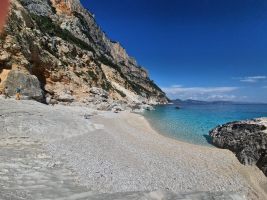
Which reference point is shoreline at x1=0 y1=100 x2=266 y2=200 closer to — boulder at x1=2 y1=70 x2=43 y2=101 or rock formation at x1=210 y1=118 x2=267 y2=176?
rock formation at x1=210 y1=118 x2=267 y2=176

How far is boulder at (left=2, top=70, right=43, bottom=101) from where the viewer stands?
29.0 meters

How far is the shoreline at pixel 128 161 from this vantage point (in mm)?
10945

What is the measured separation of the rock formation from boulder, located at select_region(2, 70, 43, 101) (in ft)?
61.8

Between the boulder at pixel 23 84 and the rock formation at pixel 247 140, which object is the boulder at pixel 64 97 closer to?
the boulder at pixel 23 84

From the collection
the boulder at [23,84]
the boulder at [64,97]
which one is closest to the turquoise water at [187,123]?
the boulder at [64,97]

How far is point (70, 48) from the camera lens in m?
55.0

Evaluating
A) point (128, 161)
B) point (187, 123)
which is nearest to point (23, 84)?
point (128, 161)

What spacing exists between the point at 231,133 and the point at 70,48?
40.8 meters

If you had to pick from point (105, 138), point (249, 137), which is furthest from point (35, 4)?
point (249, 137)

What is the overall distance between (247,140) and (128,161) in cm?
835

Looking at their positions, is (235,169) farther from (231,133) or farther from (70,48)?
(70,48)

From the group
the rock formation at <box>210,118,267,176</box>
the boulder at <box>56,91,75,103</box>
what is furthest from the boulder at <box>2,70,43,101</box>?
the rock formation at <box>210,118,267,176</box>

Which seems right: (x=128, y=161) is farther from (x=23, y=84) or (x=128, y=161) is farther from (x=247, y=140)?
(x=23, y=84)

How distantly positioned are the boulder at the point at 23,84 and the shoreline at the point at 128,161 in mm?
9194
